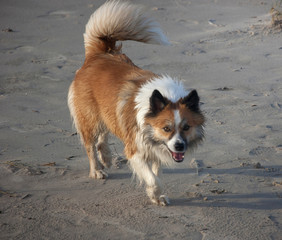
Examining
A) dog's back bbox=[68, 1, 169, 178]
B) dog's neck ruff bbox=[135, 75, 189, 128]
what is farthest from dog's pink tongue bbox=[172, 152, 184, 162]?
dog's back bbox=[68, 1, 169, 178]

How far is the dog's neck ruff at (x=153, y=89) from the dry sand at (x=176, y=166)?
2.83 ft

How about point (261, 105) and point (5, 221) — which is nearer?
point (5, 221)

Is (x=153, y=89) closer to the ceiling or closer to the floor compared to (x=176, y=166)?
closer to the ceiling

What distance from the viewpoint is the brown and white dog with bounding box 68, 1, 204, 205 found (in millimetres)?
4430

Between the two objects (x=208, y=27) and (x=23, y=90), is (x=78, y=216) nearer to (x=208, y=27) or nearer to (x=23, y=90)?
(x=23, y=90)

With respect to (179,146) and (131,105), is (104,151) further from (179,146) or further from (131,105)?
(179,146)

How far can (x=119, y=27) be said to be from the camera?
531 centimetres

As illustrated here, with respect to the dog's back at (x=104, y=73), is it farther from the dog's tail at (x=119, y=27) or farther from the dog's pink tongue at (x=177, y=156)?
the dog's pink tongue at (x=177, y=156)

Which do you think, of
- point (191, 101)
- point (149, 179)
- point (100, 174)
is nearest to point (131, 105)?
point (191, 101)

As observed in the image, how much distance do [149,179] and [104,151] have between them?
101cm

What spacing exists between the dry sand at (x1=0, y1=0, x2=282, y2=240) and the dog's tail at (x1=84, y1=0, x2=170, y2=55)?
1.29 m

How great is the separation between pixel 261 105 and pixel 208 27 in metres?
3.37

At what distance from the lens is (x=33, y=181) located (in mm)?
4988

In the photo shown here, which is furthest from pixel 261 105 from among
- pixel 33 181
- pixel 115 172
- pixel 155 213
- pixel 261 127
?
pixel 33 181
